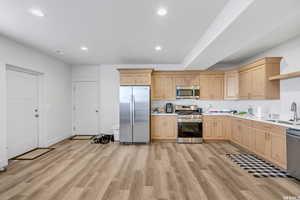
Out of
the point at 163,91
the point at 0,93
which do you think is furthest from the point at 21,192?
the point at 163,91

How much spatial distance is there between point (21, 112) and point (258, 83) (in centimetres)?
599

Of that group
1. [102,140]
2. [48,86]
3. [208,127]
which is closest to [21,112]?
[48,86]

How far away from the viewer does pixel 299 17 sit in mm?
2484

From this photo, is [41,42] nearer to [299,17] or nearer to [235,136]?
[299,17]

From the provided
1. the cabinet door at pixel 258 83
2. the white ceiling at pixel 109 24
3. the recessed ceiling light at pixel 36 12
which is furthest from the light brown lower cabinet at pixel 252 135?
the recessed ceiling light at pixel 36 12

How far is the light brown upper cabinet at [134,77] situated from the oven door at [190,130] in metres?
1.84

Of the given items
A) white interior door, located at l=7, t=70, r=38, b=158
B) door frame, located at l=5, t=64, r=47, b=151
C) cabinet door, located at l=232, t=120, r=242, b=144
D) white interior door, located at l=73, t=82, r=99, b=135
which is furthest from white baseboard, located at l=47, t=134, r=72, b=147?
cabinet door, located at l=232, t=120, r=242, b=144

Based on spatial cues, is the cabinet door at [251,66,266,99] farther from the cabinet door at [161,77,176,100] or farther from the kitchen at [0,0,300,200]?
the cabinet door at [161,77,176,100]

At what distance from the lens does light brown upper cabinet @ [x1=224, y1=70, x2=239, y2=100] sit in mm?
4981

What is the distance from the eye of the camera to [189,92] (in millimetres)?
5379

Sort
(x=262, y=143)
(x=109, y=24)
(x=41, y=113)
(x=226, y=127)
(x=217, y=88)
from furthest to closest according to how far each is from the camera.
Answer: (x=217, y=88)
(x=226, y=127)
(x=41, y=113)
(x=262, y=143)
(x=109, y=24)

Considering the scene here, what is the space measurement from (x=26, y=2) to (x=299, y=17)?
4040 millimetres

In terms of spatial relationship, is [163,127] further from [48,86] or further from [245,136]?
[48,86]

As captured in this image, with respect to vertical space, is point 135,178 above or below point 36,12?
below
